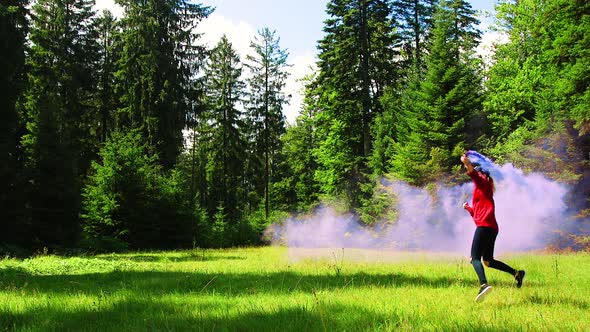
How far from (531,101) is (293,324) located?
30488mm

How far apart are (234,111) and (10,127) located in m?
26.0

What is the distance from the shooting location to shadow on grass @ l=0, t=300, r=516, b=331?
4461mm

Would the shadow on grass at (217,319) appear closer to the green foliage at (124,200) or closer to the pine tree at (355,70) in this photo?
the green foliage at (124,200)

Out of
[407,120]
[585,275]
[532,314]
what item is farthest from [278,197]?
[532,314]

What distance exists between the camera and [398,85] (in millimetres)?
35281

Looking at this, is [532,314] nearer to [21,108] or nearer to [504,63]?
[21,108]

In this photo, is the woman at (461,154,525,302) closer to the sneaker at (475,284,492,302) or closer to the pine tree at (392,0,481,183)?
the sneaker at (475,284,492,302)

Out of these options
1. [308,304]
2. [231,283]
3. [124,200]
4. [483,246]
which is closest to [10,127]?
[124,200]

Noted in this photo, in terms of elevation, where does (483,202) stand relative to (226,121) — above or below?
below

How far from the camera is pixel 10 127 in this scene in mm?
20750

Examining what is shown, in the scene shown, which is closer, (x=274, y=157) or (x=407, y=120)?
(x=407, y=120)

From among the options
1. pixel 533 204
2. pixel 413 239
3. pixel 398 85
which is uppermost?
pixel 398 85

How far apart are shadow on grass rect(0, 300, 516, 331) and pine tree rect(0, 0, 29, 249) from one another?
1721 cm

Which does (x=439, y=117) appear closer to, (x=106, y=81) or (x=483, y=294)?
(x=483, y=294)
